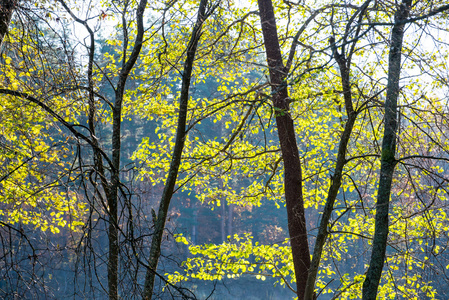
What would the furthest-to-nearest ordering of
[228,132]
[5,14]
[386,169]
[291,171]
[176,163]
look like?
[228,132], [291,171], [176,163], [386,169], [5,14]

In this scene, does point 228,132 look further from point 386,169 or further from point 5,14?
point 5,14

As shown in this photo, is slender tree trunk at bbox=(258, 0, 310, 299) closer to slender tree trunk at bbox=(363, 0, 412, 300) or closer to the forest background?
the forest background

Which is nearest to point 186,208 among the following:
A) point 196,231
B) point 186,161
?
point 196,231

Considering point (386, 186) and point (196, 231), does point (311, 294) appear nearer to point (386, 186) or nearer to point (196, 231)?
point (386, 186)

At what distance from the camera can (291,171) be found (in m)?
5.62

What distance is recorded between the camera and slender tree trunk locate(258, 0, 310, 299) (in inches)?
213

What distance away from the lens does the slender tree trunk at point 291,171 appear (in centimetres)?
540

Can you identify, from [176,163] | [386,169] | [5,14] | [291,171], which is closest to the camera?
[5,14]

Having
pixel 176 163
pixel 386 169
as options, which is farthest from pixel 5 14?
pixel 386 169


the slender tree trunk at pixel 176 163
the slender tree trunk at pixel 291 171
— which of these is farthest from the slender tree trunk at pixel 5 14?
the slender tree trunk at pixel 291 171

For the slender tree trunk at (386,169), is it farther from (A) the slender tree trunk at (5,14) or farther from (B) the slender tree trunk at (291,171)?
(A) the slender tree trunk at (5,14)

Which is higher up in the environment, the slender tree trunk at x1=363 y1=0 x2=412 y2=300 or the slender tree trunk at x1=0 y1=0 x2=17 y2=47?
the slender tree trunk at x1=0 y1=0 x2=17 y2=47

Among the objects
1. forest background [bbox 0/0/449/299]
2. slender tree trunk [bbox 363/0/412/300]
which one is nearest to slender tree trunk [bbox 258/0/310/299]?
forest background [bbox 0/0/449/299]

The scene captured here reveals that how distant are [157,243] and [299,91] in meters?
3.09
